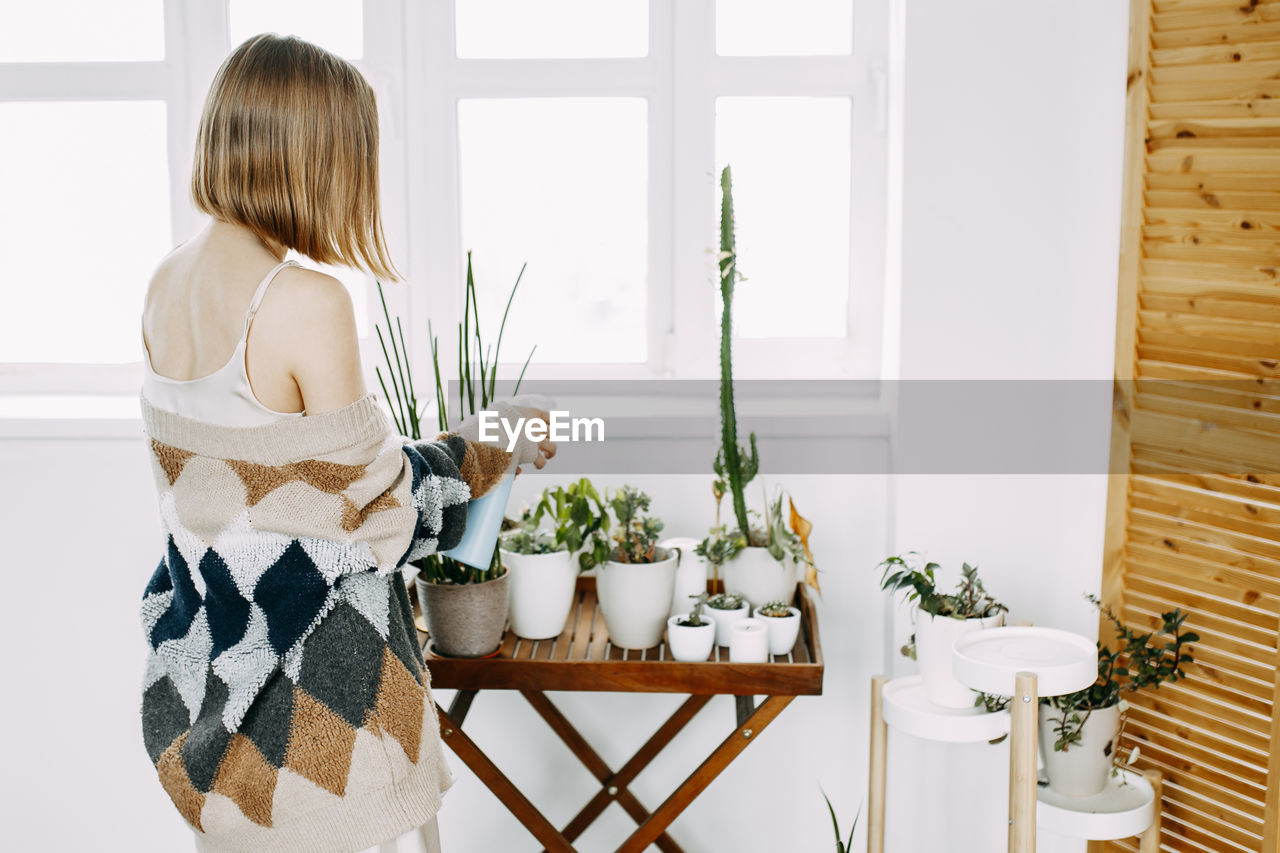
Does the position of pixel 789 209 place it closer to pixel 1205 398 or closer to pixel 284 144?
pixel 1205 398

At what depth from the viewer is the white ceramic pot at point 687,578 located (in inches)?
75.0

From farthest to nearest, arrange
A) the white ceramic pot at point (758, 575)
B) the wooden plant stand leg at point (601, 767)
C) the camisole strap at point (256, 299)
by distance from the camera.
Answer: the wooden plant stand leg at point (601, 767) < the white ceramic pot at point (758, 575) < the camisole strap at point (256, 299)

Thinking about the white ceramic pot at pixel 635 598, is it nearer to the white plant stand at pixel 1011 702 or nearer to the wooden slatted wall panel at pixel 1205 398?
the white plant stand at pixel 1011 702

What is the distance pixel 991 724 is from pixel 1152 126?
3.33ft

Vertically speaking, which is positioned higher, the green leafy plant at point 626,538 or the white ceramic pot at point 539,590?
the green leafy plant at point 626,538

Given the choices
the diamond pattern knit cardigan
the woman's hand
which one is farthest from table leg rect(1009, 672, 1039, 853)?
the diamond pattern knit cardigan

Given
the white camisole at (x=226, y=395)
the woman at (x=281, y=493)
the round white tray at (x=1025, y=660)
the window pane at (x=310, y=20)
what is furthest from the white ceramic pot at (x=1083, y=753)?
the window pane at (x=310, y=20)

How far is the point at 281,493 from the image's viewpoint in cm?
127

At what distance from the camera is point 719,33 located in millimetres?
2215

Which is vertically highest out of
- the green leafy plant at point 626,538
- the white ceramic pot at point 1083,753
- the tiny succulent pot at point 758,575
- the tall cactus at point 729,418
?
the tall cactus at point 729,418

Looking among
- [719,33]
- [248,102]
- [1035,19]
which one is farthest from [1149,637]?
[248,102]

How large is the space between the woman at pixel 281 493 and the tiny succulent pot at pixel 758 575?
0.69 meters

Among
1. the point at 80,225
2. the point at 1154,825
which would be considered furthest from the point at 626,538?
the point at 80,225

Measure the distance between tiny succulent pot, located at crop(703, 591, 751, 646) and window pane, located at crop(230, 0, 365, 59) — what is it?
134 centimetres
